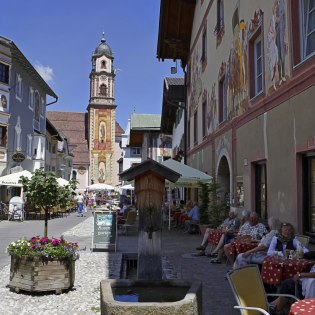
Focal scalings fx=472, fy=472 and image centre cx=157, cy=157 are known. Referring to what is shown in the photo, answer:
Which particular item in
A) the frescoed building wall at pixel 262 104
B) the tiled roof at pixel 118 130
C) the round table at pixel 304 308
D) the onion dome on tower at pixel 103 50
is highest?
the onion dome on tower at pixel 103 50

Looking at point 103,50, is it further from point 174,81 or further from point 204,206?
point 204,206

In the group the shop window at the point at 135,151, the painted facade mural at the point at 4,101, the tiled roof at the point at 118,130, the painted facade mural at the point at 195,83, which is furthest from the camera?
the tiled roof at the point at 118,130

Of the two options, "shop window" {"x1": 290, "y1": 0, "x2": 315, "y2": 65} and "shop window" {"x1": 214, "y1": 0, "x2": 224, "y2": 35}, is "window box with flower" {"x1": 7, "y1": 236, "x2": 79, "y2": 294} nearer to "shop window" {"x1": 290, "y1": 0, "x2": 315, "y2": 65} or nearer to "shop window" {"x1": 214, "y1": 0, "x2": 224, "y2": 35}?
"shop window" {"x1": 290, "y1": 0, "x2": 315, "y2": 65}

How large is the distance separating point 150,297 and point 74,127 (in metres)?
91.0

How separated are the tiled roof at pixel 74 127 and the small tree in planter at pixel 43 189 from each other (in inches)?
2955

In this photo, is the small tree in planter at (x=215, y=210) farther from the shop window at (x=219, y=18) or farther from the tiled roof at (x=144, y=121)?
the tiled roof at (x=144, y=121)

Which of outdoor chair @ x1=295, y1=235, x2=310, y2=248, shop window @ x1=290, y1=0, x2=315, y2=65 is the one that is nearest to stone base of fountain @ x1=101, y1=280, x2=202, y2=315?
outdoor chair @ x1=295, y1=235, x2=310, y2=248

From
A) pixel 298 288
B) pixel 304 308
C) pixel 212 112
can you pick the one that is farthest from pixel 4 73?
pixel 304 308

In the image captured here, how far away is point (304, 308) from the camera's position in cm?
388

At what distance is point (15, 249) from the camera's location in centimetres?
763

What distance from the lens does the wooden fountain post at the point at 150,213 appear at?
6402 millimetres

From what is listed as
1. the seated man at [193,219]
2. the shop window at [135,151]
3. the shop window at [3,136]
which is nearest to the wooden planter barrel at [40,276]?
the seated man at [193,219]

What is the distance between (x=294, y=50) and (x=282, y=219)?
10.4 feet

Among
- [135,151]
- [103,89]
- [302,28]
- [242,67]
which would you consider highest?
[103,89]
